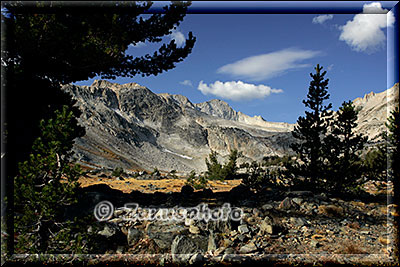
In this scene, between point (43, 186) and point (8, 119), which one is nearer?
point (43, 186)

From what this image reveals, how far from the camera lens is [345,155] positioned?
12.2 metres

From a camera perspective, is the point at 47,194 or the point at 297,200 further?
the point at 297,200

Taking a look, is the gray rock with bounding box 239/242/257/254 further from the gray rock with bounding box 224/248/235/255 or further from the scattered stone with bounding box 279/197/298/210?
the scattered stone with bounding box 279/197/298/210

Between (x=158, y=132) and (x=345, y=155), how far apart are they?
87.1 meters

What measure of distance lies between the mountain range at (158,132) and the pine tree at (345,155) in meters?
49.9

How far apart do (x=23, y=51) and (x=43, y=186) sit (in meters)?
4.38

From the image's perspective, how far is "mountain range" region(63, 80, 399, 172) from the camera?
68188 millimetres

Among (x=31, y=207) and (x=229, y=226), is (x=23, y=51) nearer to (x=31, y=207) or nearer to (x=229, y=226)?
(x=31, y=207)

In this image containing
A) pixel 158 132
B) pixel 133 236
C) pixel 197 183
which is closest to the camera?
pixel 133 236

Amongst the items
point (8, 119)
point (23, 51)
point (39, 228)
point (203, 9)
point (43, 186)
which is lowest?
point (39, 228)

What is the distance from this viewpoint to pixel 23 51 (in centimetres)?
687

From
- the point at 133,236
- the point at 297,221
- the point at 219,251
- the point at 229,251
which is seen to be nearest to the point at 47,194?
the point at 133,236

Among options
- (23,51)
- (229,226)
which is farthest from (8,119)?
(229,226)

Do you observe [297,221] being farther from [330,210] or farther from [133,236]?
[133,236]
